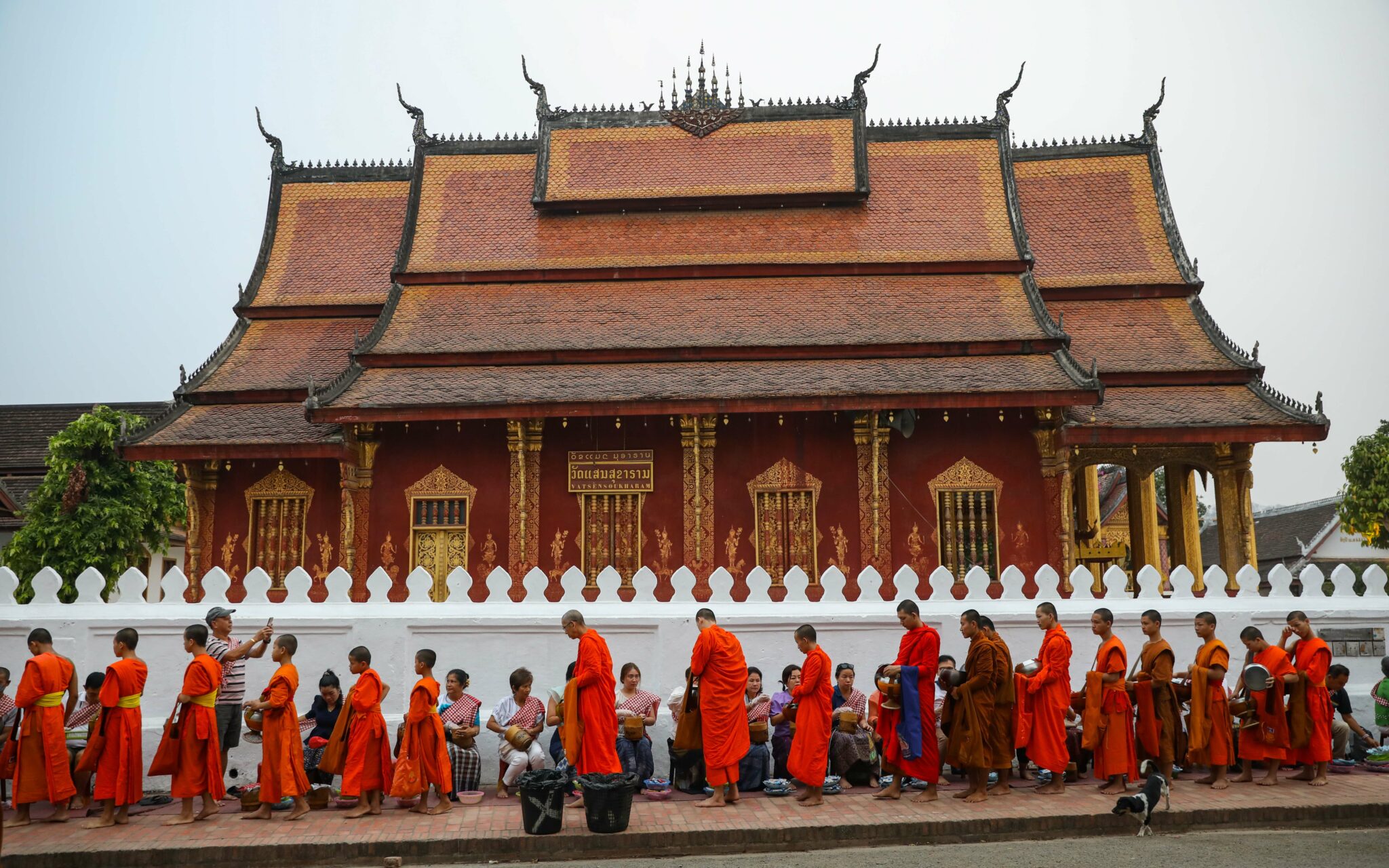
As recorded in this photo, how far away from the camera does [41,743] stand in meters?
7.03

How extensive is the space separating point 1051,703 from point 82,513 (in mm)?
18461

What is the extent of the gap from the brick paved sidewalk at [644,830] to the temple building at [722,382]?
5995 mm

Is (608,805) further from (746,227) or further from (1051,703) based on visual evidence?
(746,227)

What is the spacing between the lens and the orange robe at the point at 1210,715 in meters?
7.59

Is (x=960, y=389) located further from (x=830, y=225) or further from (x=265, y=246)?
(x=265, y=246)

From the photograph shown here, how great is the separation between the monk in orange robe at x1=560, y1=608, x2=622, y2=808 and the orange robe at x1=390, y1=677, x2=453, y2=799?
805mm

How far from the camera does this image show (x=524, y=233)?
16.3 meters

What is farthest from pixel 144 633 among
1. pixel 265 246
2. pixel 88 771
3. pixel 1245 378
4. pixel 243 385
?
pixel 1245 378

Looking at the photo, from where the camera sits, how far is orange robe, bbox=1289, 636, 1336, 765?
25.0ft

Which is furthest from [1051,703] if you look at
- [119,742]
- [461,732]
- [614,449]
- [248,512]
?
[248,512]

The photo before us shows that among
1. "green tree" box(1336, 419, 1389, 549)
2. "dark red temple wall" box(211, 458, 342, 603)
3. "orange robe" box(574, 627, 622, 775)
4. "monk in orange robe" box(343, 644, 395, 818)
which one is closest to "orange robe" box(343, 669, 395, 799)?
"monk in orange robe" box(343, 644, 395, 818)

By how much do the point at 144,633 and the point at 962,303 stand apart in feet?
34.2

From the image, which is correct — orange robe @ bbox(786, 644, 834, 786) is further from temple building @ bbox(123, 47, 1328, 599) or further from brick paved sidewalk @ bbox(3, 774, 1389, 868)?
temple building @ bbox(123, 47, 1328, 599)

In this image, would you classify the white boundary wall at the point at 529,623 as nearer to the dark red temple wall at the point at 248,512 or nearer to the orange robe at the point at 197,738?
the orange robe at the point at 197,738
